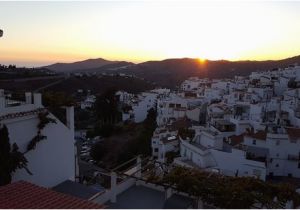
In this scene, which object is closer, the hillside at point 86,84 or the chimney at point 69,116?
the chimney at point 69,116

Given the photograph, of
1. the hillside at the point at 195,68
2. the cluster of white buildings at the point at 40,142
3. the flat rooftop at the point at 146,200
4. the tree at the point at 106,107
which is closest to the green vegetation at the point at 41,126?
the cluster of white buildings at the point at 40,142

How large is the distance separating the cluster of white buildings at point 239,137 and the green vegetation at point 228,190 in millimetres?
9898

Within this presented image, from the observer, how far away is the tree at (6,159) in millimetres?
7988

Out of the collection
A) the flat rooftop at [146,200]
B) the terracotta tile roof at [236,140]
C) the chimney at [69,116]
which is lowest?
the terracotta tile roof at [236,140]

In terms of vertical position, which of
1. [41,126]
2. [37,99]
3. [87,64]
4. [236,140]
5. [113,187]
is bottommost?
[236,140]

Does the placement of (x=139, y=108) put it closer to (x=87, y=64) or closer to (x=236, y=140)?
(x=236, y=140)

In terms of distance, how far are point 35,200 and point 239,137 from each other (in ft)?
62.2

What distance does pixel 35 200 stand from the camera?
5309 millimetres

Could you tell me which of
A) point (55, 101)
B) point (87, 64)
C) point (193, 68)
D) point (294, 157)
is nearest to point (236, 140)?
point (294, 157)

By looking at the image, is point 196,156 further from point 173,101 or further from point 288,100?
point 173,101

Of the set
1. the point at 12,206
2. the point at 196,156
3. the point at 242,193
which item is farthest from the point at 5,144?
the point at 196,156

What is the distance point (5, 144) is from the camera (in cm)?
816

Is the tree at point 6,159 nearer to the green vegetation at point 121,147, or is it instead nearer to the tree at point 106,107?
the green vegetation at point 121,147

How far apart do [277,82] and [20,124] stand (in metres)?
36.5
